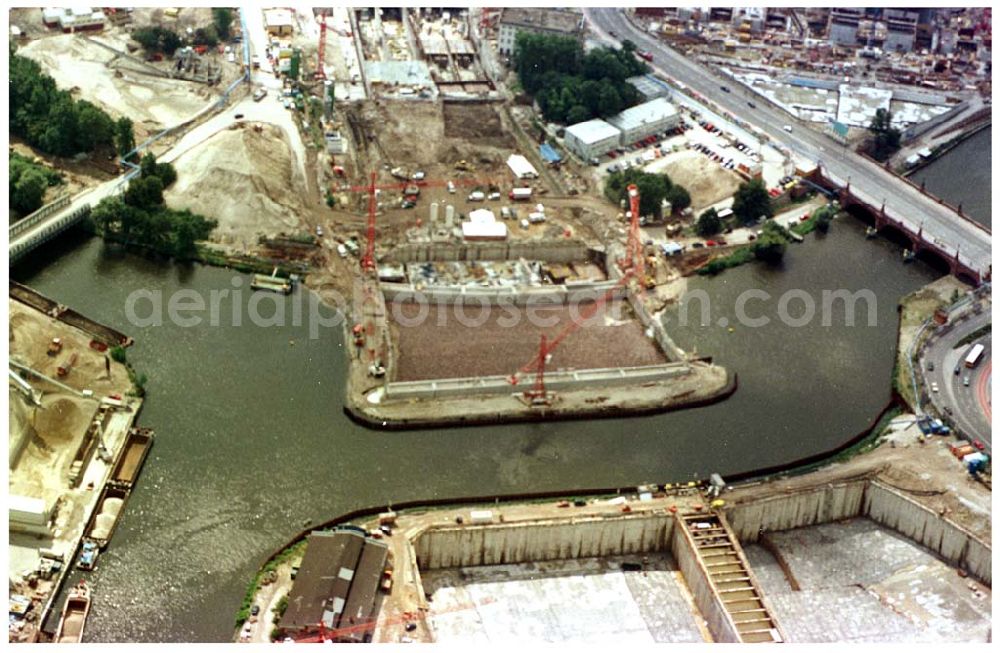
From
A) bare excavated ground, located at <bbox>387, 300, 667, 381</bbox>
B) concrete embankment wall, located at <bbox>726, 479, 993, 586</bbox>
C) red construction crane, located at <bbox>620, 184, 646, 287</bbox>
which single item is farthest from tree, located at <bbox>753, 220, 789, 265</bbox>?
concrete embankment wall, located at <bbox>726, 479, 993, 586</bbox>

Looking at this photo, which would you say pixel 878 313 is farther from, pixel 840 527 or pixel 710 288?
pixel 840 527

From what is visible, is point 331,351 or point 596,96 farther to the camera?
point 596,96

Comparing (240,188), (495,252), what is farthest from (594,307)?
(240,188)

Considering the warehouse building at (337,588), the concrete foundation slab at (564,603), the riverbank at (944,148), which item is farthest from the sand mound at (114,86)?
the riverbank at (944,148)

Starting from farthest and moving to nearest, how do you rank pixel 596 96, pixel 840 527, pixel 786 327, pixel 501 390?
pixel 596 96 → pixel 786 327 → pixel 501 390 → pixel 840 527

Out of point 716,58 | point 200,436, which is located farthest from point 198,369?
point 716,58

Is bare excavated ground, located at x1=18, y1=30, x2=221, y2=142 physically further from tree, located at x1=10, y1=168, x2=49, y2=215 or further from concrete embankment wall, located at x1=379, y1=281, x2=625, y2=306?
concrete embankment wall, located at x1=379, y1=281, x2=625, y2=306
